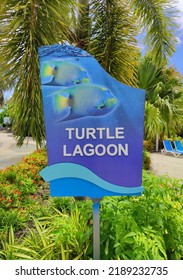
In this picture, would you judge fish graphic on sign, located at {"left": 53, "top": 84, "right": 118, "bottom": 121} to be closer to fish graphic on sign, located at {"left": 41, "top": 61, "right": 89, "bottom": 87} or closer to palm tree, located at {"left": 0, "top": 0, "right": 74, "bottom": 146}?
fish graphic on sign, located at {"left": 41, "top": 61, "right": 89, "bottom": 87}

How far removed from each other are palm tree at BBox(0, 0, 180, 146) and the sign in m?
0.94

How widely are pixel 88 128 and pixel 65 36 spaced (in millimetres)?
1642

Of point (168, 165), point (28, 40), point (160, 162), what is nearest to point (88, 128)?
point (28, 40)

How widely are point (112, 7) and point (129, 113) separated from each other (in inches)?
110

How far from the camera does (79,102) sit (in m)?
2.13

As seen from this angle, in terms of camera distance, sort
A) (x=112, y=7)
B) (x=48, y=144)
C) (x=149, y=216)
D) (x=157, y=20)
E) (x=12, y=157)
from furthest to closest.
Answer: (x=12, y=157), (x=157, y=20), (x=112, y=7), (x=149, y=216), (x=48, y=144)

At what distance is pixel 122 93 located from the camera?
7.07 feet

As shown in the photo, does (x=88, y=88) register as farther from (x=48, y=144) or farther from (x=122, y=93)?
(x=48, y=144)

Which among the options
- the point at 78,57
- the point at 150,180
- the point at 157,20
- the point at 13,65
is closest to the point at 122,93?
the point at 78,57

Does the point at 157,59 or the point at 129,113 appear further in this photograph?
the point at 157,59

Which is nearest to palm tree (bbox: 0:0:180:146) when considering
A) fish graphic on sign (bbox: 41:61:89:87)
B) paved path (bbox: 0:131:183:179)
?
fish graphic on sign (bbox: 41:61:89:87)

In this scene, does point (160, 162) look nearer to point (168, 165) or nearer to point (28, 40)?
point (168, 165)

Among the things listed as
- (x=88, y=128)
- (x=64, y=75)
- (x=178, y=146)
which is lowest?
(x=178, y=146)

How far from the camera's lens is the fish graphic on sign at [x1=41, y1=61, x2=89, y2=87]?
7.04 feet
